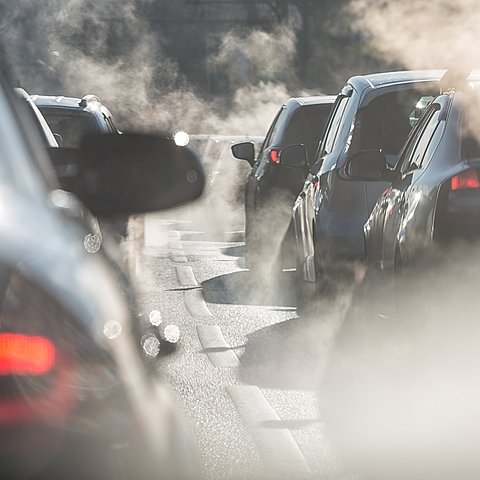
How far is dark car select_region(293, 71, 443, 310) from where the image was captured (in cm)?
945

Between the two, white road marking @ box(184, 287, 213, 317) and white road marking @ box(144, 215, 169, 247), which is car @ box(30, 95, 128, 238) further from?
white road marking @ box(144, 215, 169, 247)

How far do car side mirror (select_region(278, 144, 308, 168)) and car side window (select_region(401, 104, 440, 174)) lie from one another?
3.49 metres

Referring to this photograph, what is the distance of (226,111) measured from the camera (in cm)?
6862

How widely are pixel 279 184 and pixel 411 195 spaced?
6.74 metres

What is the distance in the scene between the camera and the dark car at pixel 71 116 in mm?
12002

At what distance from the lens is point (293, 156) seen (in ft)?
37.6

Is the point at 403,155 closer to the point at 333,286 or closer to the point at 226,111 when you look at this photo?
the point at 333,286

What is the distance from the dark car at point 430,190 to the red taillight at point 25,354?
4537 millimetres

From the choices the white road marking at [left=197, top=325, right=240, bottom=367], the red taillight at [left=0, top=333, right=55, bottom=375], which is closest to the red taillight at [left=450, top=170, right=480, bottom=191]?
the white road marking at [left=197, top=325, right=240, bottom=367]

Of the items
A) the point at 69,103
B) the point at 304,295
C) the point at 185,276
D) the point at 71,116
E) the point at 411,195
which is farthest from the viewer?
the point at 185,276

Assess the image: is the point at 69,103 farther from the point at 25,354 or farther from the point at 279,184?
the point at 25,354

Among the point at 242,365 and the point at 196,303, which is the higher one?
the point at 196,303

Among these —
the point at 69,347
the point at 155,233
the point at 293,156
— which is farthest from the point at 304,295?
the point at 155,233

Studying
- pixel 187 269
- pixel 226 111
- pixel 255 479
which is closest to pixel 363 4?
pixel 226 111
